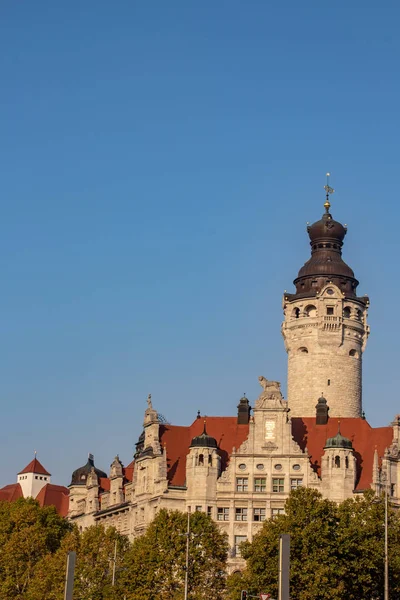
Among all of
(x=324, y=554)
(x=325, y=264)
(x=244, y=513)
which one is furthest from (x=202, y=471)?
(x=324, y=554)

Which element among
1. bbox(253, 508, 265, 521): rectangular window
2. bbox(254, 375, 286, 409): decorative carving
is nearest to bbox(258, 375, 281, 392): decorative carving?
bbox(254, 375, 286, 409): decorative carving

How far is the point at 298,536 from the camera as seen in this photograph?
9706cm

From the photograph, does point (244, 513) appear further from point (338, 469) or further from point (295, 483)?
point (338, 469)

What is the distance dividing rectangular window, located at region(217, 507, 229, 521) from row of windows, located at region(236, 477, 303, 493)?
2508mm

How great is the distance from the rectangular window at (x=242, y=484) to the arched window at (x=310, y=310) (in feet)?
91.3

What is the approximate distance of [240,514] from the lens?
134m

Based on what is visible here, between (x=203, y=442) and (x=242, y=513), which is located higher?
(x=203, y=442)

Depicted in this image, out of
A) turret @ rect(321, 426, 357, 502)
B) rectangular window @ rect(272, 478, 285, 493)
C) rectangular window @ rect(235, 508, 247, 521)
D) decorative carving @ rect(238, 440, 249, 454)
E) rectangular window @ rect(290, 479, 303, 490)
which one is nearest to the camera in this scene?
turret @ rect(321, 426, 357, 502)

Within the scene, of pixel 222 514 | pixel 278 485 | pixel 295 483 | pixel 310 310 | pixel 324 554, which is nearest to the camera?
pixel 324 554

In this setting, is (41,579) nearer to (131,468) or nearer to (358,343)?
(131,468)

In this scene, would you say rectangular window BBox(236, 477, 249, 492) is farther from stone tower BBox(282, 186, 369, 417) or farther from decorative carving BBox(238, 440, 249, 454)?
stone tower BBox(282, 186, 369, 417)

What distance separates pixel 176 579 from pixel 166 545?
2.96 m

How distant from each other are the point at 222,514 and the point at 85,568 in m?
21.9

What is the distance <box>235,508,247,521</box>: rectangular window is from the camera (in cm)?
13338
